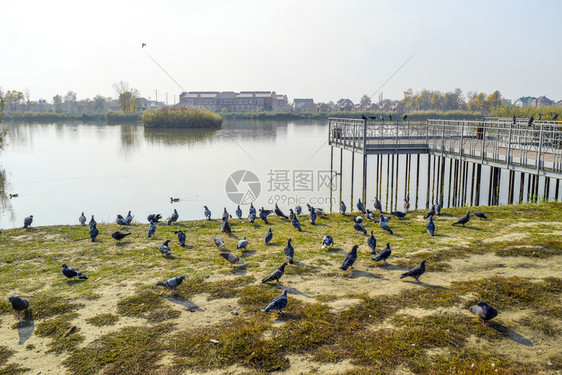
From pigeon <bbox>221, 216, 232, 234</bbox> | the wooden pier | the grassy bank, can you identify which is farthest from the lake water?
the grassy bank

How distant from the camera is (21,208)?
68.9 feet

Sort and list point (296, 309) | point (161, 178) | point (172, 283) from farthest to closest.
A: 1. point (161, 178)
2. point (172, 283)
3. point (296, 309)

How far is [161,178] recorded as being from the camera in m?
29.6

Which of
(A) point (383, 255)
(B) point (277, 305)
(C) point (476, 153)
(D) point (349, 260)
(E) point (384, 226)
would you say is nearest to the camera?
(B) point (277, 305)

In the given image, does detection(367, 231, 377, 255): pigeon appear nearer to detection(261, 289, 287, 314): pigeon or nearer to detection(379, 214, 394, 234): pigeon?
detection(379, 214, 394, 234): pigeon

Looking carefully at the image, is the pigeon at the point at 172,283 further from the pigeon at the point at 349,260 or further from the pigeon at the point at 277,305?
the pigeon at the point at 349,260

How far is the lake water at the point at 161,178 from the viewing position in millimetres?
21500

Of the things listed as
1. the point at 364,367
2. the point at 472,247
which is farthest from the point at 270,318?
the point at 472,247

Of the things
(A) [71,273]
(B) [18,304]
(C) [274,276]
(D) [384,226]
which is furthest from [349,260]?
(B) [18,304]

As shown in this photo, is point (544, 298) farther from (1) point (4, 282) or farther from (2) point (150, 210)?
(2) point (150, 210)

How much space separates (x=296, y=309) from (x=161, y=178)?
24720mm

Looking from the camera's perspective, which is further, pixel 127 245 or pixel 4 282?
pixel 127 245

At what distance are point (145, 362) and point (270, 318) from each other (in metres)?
1.95

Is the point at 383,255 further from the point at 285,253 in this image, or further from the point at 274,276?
the point at 274,276
